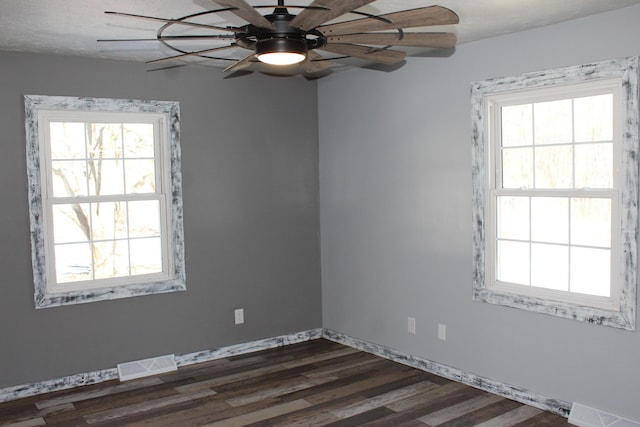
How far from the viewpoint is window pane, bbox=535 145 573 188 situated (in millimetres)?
3820

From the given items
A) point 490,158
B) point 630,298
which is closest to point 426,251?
point 490,158

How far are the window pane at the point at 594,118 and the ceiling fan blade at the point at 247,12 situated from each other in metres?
2.27

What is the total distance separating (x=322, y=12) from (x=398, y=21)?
13.7 inches

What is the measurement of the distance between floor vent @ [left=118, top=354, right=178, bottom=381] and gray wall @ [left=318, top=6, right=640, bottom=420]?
1606 millimetres

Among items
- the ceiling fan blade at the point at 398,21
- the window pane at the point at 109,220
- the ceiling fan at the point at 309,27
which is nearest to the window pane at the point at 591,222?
the ceiling fan at the point at 309,27

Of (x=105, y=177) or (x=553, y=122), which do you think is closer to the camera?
(x=553, y=122)

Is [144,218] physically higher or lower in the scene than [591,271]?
higher

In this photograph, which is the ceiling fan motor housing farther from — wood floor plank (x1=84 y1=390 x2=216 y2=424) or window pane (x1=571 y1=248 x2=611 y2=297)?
wood floor plank (x1=84 y1=390 x2=216 y2=424)

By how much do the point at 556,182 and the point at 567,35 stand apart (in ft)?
3.05

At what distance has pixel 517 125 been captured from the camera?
4.11 metres

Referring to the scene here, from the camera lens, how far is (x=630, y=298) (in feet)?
11.3

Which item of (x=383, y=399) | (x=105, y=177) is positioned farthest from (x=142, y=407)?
(x=105, y=177)

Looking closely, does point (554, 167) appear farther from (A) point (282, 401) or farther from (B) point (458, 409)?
(A) point (282, 401)

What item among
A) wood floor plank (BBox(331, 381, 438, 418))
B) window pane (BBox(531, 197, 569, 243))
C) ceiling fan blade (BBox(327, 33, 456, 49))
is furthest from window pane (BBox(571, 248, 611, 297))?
ceiling fan blade (BBox(327, 33, 456, 49))
